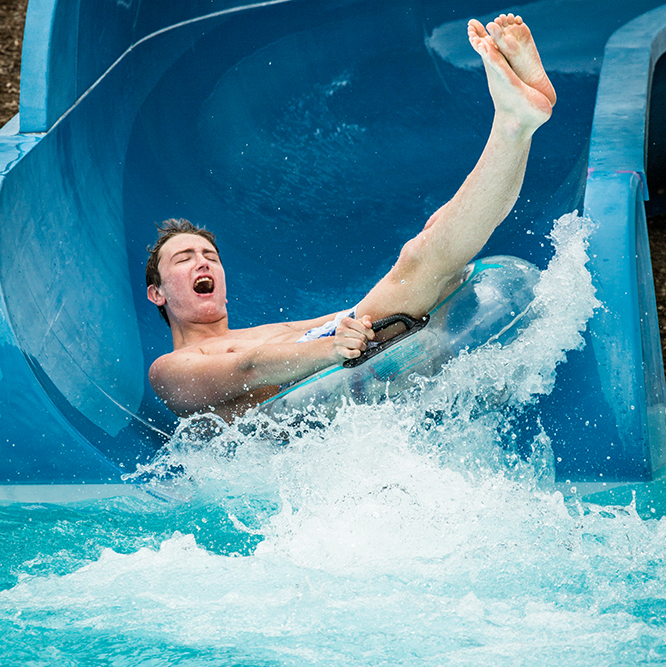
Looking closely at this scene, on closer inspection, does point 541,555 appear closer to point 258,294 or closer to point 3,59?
point 258,294

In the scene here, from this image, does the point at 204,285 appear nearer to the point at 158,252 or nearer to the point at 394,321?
the point at 158,252

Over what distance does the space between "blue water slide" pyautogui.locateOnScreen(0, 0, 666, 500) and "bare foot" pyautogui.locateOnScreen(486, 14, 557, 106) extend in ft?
1.31

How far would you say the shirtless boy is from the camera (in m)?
1.38

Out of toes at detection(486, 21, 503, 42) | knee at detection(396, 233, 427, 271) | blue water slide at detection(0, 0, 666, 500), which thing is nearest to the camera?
toes at detection(486, 21, 503, 42)

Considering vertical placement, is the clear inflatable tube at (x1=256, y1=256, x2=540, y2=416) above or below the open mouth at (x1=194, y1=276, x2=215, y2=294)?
below

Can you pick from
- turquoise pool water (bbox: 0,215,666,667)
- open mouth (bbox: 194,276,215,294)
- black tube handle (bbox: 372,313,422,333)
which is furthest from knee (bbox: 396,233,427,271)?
open mouth (bbox: 194,276,215,294)

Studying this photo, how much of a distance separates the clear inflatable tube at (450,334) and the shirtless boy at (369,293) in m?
0.05

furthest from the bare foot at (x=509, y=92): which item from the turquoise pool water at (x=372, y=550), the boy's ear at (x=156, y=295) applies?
the boy's ear at (x=156, y=295)

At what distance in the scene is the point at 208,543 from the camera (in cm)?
152

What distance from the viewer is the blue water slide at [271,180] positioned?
5.68 feet

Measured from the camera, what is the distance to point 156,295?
2.16 meters

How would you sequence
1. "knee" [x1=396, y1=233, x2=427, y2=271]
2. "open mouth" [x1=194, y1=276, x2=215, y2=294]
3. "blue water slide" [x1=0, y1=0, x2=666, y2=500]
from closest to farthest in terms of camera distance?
1. "knee" [x1=396, y1=233, x2=427, y2=271]
2. "blue water slide" [x1=0, y1=0, x2=666, y2=500]
3. "open mouth" [x1=194, y1=276, x2=215, y2=294]

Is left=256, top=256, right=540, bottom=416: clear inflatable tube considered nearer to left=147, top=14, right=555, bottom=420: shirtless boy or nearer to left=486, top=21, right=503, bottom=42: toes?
left=147, top=14, right=555, bottom=420: shirtless boy

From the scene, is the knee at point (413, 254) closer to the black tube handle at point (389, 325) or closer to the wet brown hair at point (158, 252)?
the black tube handle at point (389, 325)
